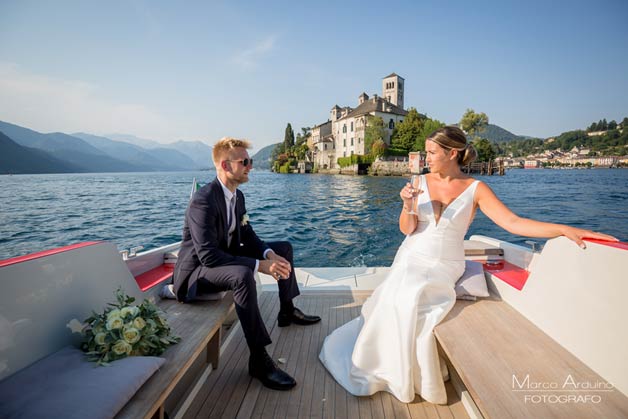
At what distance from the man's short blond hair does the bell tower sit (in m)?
67.2

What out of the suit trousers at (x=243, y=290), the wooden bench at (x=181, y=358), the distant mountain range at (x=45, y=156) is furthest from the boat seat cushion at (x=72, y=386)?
the distant mountain range at (x=45, y=156)

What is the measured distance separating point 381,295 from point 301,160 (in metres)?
68.6

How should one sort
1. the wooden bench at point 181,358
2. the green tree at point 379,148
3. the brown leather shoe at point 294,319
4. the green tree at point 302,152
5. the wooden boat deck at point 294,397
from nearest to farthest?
the wooden bench at point 181,358
the wooden boat deck at point 294,397
the brown leather shoe at point 294,319
the green tree at point 379,148
the green tree at point 302,152

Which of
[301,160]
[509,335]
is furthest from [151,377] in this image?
[301,160]

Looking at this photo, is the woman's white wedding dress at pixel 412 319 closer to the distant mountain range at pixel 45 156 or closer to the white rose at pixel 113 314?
the white rose at pixel 113 314

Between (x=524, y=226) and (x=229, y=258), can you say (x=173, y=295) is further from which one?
(x=524, y=226)

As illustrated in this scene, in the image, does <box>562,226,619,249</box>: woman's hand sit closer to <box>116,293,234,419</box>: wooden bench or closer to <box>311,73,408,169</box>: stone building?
<box>116,293,234,419</box>: wooden bench

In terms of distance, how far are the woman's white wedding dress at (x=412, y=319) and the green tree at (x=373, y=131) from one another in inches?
1999

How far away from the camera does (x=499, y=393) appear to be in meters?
1.28

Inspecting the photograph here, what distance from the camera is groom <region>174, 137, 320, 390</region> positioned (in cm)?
197

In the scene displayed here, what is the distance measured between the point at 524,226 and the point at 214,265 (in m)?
1.96

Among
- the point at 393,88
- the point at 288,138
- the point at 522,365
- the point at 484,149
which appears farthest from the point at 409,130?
the point at 522,365

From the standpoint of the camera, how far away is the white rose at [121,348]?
1351mm

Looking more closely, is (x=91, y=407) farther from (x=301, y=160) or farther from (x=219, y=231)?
(x=301, y=160)
